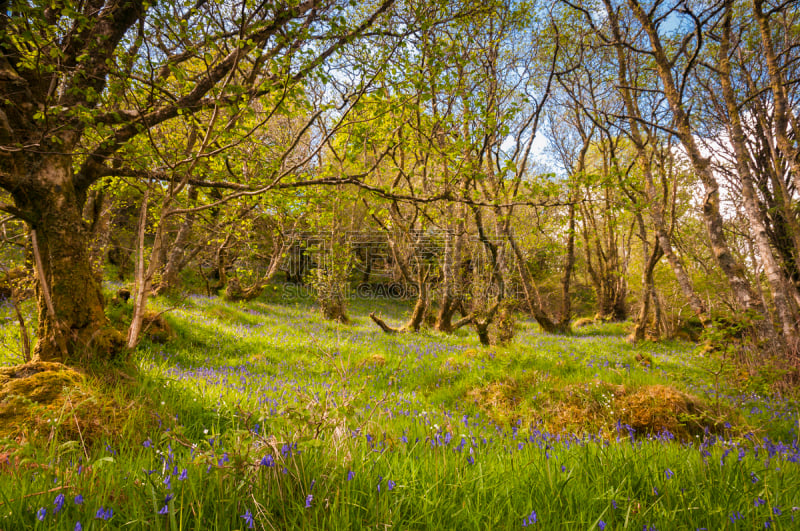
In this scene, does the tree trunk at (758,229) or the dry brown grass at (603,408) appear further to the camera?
the tree trunk at (758,229)

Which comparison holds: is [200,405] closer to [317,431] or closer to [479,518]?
[317,431]

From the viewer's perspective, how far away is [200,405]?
3.86m

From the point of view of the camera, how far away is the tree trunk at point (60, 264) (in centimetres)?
402

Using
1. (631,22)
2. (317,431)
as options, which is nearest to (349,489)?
(317,431)

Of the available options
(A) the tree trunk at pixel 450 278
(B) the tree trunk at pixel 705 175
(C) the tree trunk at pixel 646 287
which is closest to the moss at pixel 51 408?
(B) the tree trunk at pixel 705 175

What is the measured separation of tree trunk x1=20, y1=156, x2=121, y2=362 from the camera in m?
4.02

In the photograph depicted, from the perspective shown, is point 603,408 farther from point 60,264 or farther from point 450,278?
point 450,278

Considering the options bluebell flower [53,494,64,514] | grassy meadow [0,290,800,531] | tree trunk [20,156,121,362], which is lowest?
grassy meadow [0,290,800,531]

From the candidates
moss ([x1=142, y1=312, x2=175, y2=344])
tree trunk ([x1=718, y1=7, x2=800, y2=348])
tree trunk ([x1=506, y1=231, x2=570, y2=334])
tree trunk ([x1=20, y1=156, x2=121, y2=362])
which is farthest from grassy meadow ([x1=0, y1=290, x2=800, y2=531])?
tree trunk ([x1=506, y1=231, x2=570, y2=334])

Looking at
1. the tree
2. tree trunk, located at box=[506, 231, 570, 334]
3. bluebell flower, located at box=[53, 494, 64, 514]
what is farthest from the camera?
tree trunk, located at box=[506, 231, 570, 334]

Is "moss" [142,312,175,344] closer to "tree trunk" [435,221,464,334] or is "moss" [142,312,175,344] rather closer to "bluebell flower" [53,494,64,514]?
"bluebell flower" [53,494,64,514]

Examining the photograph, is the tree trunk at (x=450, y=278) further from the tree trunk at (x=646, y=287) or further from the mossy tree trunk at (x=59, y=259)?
the mossy tree trunk at (x=59, y=259)

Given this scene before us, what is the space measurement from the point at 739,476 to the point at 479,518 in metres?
2.17

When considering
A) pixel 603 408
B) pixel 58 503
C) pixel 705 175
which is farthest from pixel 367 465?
pixel 705 175
